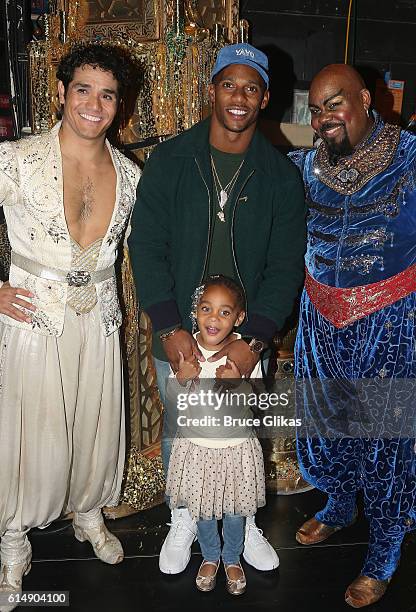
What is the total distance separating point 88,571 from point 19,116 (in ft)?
7.53

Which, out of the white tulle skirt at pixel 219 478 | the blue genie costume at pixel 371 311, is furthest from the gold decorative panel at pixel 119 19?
the white tulle skirt at pixel 219 478

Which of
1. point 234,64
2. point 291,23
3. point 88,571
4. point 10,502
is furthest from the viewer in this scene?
point 291,23

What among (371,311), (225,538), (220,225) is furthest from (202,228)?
(225,538)

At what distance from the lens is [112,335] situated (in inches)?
97.0

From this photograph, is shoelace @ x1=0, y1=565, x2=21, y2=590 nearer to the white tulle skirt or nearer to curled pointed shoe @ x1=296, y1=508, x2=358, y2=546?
the white tulle skirt

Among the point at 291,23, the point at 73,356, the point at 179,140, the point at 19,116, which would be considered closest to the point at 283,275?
the point at 179,140

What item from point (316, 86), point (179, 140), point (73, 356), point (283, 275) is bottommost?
point (73, 356)

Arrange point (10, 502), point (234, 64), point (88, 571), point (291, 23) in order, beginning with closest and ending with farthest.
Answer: point (234, 64)
point (10, 502)
point (88, 571)
point (291, 23)

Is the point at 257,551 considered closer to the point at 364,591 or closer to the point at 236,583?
the point at 236,583

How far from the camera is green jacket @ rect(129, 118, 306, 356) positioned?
2.35 meters

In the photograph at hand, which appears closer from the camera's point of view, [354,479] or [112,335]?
[112,335]

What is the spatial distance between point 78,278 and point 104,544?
1049 millimetres

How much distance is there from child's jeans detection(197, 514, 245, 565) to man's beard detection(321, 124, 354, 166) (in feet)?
4.09

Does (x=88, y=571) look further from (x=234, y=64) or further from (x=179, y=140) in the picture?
(x=234, y=64)
